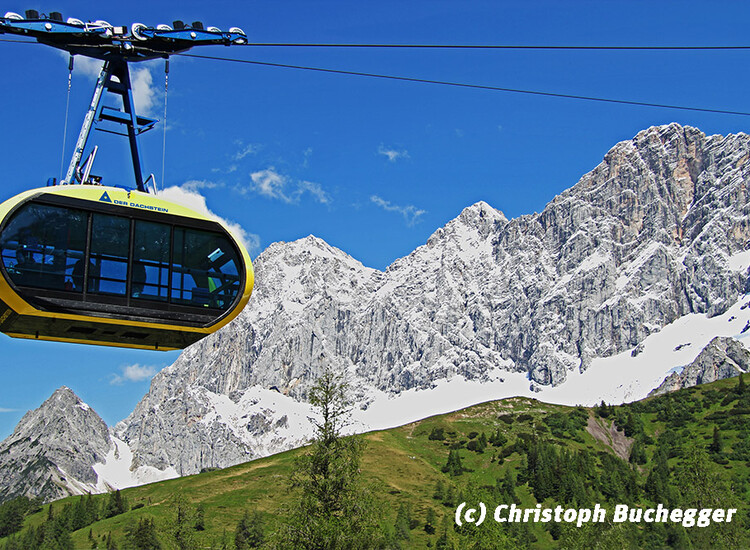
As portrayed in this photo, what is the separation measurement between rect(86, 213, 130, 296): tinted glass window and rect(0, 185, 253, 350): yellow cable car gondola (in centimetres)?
3

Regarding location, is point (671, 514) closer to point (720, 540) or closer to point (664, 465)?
point (664, 465)

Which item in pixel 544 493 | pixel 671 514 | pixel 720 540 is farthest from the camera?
pixel 544 493

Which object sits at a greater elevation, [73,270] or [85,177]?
[85,177]

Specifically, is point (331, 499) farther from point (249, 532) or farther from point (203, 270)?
point (249, 532)

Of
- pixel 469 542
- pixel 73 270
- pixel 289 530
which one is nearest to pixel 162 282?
pixel 73 270

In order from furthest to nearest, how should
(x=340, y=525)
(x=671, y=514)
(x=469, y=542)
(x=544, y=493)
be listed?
(x=544, y=493)
(x=671, y=514)
(x=469, y=542)
(x=340, y=525)

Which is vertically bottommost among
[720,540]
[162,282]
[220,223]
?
[720,540]

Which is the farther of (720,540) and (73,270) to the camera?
(720,540)

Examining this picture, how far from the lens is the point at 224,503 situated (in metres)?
192

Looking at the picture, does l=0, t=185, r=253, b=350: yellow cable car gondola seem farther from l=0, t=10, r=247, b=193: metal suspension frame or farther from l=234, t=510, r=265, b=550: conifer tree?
l=234, t=510, r=265, b=550: conifer tree

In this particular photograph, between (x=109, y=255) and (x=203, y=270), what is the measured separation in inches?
123

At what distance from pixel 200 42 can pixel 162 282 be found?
786 centimetres

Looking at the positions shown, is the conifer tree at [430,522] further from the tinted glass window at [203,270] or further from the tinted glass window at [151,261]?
the tinted glass window at [151,261]

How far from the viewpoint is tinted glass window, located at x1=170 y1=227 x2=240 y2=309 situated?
27.0 meters
